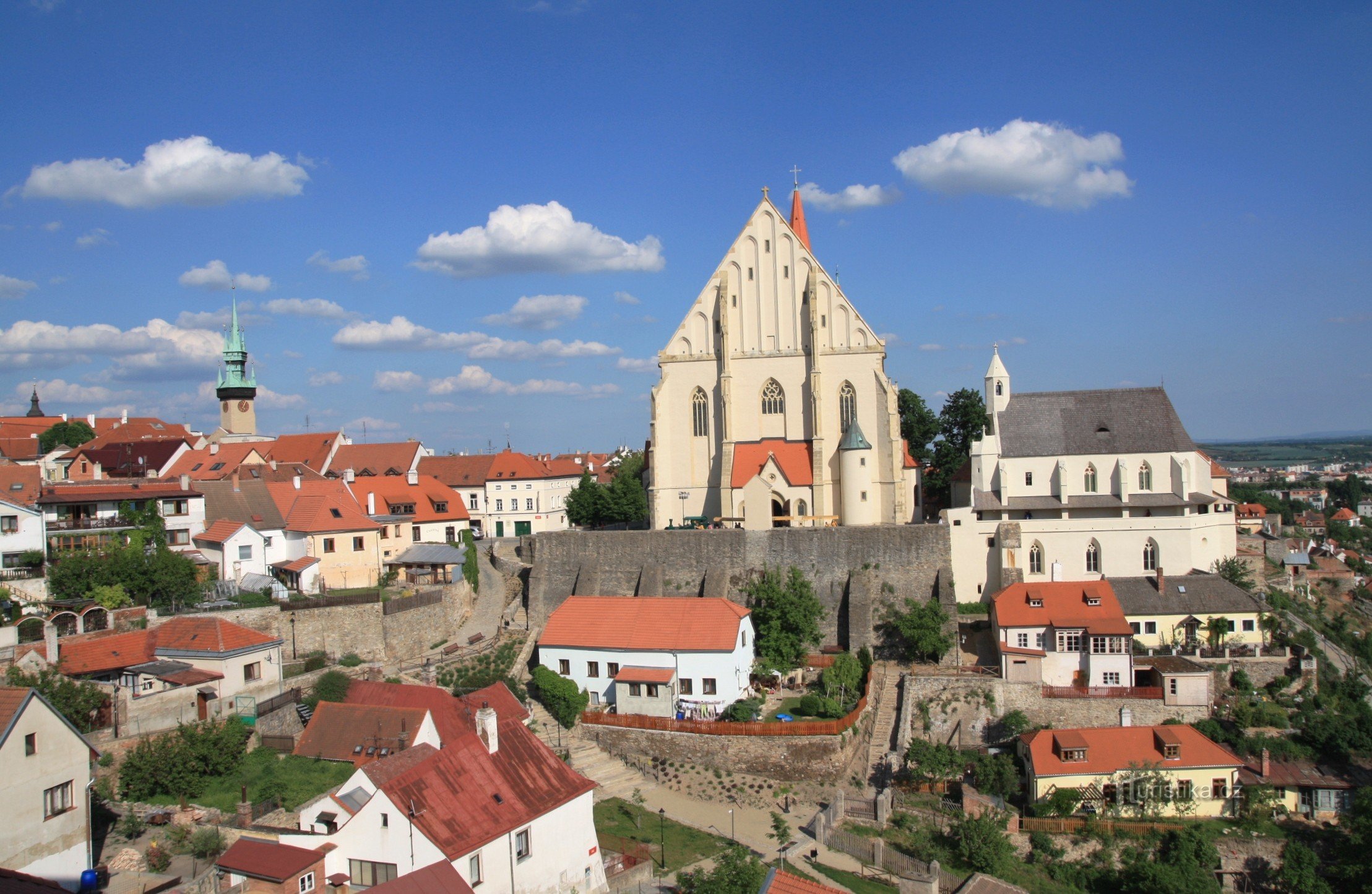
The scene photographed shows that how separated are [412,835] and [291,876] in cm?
271

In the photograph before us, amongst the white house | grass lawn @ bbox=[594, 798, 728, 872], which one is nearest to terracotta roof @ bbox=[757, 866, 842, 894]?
grass lawn @ bbox=[594, 798, 728, 872]

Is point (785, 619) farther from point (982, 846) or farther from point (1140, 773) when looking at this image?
point (1140, 773)

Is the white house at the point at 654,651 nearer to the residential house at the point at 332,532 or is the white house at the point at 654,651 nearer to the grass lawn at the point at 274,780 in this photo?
the residential house at the point at 332,532

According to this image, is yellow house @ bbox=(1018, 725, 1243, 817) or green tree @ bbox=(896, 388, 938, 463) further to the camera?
green tree @ bbox=(896, 388, 938, 463)

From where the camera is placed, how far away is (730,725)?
36031 mm

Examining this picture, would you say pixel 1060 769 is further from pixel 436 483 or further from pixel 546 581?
pixel 436 483

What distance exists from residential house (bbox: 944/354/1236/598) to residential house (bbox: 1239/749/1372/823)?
1088cm

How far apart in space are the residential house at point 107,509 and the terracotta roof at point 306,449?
972 inches

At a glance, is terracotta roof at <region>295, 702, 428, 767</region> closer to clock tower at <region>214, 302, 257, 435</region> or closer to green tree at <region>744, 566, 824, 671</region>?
green tree at <region>744, 566, 824, 671</region>

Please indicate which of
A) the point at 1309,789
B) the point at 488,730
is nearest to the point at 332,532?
the point at 488,730

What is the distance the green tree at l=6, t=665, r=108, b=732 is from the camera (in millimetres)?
27672

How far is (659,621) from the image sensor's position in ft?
132

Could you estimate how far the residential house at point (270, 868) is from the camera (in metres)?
21.4

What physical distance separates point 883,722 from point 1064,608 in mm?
8952
